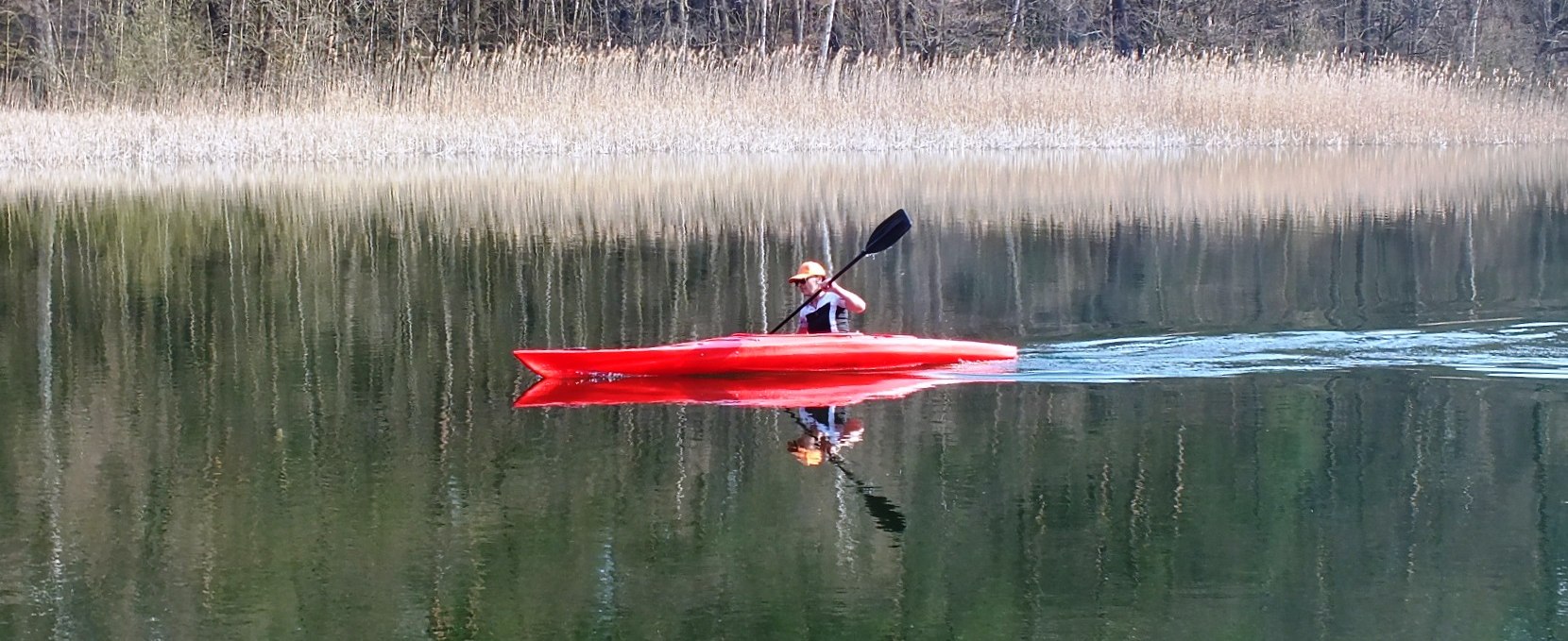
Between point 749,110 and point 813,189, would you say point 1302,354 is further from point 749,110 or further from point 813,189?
point 749,110

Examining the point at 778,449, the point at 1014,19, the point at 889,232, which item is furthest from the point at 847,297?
the point at 1014,19

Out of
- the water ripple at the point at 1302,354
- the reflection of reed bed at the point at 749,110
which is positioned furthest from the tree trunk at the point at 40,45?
the water ripple at the point at 1302,354

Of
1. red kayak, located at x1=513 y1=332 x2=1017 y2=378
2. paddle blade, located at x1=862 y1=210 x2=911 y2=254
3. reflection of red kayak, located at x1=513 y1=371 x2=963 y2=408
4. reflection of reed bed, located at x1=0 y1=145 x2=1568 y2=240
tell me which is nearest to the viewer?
reflection of red kayak, located at x1=513 y1=371 x2=963 y2=408

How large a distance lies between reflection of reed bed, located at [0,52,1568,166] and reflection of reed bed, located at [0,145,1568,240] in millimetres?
468

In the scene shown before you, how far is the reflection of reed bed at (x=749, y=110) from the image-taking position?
22.1 m

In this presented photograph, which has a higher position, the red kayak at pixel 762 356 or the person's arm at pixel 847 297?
the person's arm at pixel 847 297

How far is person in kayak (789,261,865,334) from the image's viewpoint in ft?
28.5

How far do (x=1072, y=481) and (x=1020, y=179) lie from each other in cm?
1459

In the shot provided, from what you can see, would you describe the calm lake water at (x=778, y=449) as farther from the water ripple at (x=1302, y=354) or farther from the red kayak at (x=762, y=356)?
the red kayak at (x=762, y=356)

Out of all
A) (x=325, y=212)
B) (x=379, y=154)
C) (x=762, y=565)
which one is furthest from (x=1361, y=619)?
(x=379, y=154)

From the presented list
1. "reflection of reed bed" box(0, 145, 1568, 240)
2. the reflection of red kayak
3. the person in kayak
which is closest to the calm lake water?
the reflection of red kayak

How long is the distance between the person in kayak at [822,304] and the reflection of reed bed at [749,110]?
47.3ft

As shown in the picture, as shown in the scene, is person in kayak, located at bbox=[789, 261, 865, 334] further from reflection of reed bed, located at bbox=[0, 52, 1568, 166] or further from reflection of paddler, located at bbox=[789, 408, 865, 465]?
reflection of reed bed, located at bbox=[0, 52, 1568, 166]

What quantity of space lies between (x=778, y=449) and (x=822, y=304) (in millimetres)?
2091
